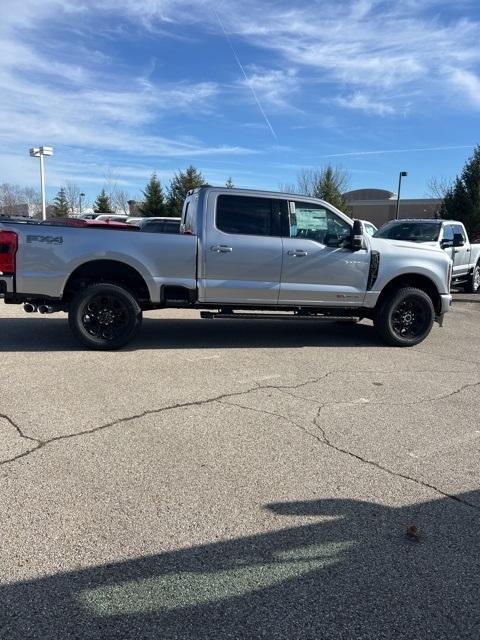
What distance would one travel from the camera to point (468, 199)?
28.1 m

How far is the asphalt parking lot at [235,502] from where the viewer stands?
2354 mm

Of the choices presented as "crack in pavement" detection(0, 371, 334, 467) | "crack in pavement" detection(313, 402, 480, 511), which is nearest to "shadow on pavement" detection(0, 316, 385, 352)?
"crack in pavement" detection(0, 371, 334, 467)

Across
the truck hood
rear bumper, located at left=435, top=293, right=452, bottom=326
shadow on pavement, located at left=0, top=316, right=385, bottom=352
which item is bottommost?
shadow on pavement, located at left=0, top=316, right=385, bottom=352

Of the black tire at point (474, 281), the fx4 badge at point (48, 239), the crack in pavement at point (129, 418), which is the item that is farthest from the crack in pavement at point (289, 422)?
the black tire at point (474, 281)

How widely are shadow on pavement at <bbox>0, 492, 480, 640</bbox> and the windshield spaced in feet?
37.7

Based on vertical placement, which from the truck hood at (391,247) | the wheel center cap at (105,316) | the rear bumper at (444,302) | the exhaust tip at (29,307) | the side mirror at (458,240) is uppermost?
the side mirror at (458,240)

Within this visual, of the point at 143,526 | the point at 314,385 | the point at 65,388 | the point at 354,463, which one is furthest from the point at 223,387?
the point at 143,526

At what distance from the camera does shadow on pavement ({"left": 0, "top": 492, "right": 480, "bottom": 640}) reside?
7.37 ft

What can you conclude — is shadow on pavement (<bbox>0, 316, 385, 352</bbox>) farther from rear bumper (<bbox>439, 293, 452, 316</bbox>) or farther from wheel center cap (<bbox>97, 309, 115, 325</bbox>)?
rear bumper (<bbox>439, 293, 452, 316</bbox>)

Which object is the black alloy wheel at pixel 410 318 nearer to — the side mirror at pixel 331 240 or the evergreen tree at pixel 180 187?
the side mirror at pixel 331 240

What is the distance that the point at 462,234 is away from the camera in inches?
553

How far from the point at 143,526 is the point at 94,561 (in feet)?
1.20

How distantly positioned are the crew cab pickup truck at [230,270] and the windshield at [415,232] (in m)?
6.03

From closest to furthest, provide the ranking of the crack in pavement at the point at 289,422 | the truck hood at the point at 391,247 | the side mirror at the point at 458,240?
1. the crack in pavement at the point at 289,422
2. the truck hood at the point at 391,247
3. the side mirror at the point at 458,240
